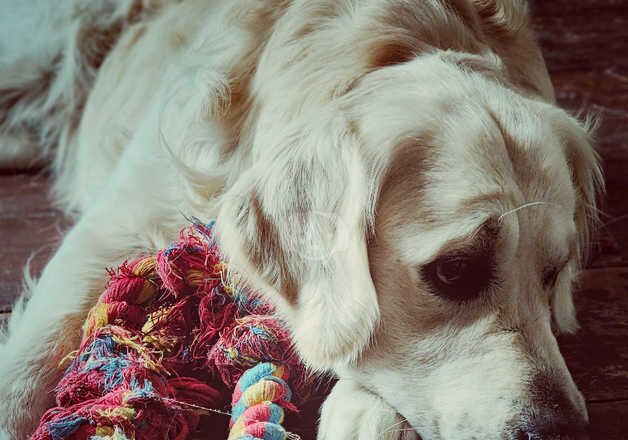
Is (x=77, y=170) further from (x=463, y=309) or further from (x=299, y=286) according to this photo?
(x=463, y=309)

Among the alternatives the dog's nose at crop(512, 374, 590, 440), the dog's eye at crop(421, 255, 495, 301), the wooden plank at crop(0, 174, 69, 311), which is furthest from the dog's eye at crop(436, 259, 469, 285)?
the wooden plank at crop(0, 174, 69, 311)

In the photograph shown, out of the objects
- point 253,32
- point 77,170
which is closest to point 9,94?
point 77,170

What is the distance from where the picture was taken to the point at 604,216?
6.13 feet

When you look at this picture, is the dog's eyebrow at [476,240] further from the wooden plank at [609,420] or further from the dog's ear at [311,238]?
the wooden plank at [609,420]

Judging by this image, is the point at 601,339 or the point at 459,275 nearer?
the point at 459,275

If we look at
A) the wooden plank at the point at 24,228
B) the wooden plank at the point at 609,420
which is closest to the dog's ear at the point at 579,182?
the wooden plank at the point at 609,420

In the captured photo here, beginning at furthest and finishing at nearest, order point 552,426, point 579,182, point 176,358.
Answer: point 579,182
point 176,358
point 552,426

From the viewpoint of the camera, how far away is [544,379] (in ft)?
3.58

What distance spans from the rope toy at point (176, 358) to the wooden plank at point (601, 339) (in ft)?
1.59

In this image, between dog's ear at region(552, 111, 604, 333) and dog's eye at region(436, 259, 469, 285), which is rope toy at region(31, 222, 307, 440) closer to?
dog's eye at region(436, 259, 469, 285)

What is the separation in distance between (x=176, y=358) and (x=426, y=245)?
42 centimetres

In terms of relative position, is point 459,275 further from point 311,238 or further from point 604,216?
point 604,216

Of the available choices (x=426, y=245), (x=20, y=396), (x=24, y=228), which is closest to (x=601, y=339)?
(x=426, y=245)

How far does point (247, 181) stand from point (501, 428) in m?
0.48
